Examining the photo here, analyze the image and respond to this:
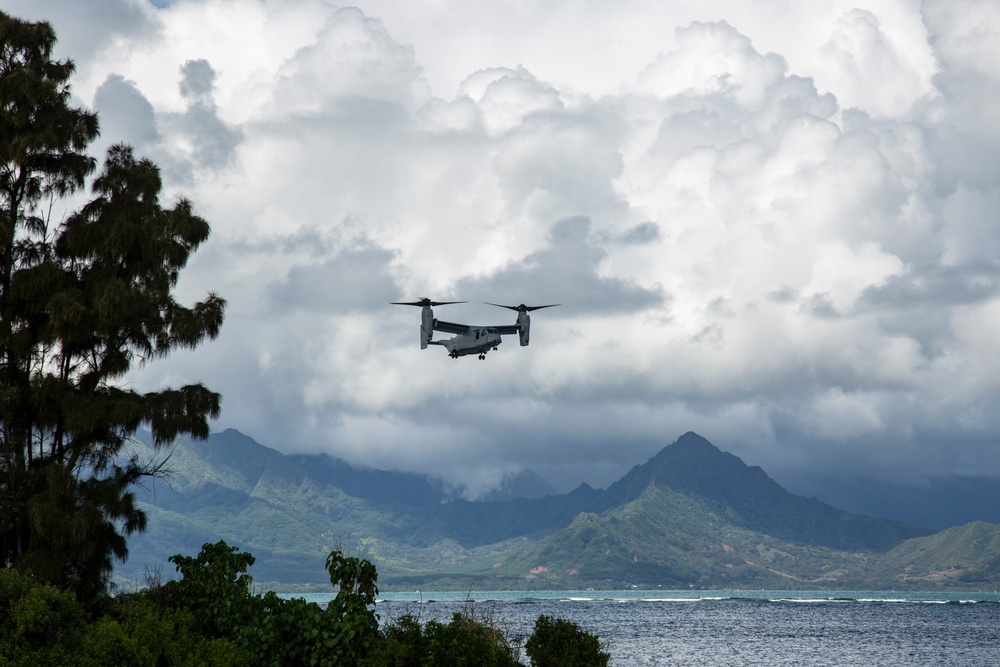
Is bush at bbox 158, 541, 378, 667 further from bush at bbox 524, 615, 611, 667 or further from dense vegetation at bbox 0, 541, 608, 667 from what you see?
bush at bbox 524, 615, 611, 667

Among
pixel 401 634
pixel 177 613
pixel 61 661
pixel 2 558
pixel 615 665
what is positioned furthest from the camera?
pixel 615 665

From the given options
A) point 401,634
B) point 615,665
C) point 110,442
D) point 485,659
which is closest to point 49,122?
point 110,442

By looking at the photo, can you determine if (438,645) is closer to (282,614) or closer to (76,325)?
(282,614)

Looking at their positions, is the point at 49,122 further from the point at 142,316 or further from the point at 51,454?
the point at 51,454

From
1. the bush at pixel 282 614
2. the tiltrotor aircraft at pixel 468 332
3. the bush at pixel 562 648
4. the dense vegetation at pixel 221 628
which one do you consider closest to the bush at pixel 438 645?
the dense vegetation at pixel 221 628

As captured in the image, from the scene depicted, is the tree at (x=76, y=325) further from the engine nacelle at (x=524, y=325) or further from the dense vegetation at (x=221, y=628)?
the engine nacelle at (x=524, y=325)

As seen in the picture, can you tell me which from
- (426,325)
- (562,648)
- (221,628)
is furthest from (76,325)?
(426,325)
